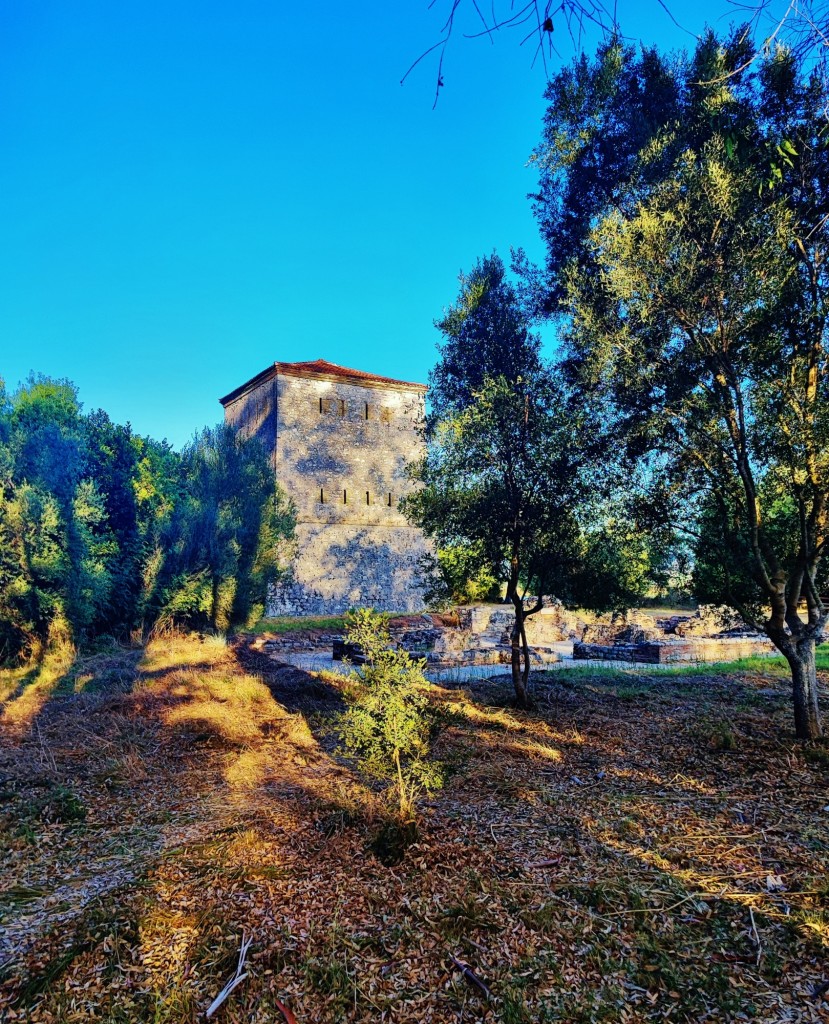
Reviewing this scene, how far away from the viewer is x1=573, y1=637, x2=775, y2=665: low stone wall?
16.4m

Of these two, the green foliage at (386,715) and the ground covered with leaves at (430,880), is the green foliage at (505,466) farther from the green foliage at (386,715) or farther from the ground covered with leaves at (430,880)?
the green foliage at (386,715)

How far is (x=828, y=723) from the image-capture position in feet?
25.2

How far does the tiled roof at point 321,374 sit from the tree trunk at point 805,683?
2707 centimetres

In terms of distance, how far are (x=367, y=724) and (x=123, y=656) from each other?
13.3m

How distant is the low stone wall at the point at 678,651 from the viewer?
53.8ft

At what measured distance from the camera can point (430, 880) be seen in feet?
13.4

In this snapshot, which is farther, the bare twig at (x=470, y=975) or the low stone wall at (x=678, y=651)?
the low stone wall at (x=678, y=651)

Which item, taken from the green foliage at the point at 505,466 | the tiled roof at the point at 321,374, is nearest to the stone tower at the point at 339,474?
the tiled roof at the point at 321,374

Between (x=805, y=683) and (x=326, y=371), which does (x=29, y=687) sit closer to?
(x=805, y=683)

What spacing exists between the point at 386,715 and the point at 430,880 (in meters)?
1.28

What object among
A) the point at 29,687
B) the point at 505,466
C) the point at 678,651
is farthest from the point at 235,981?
the point at 678,651

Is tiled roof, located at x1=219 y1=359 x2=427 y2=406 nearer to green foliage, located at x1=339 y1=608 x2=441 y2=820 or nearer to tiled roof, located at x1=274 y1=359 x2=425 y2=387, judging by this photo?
tiled roof, located at x1=274 y1=359 x2=425 y2=387

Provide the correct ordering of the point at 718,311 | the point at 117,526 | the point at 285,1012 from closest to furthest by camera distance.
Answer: the point at 285,1012 < the point at 718,311 < the point at 117,526

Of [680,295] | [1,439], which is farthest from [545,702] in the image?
[1,439]
